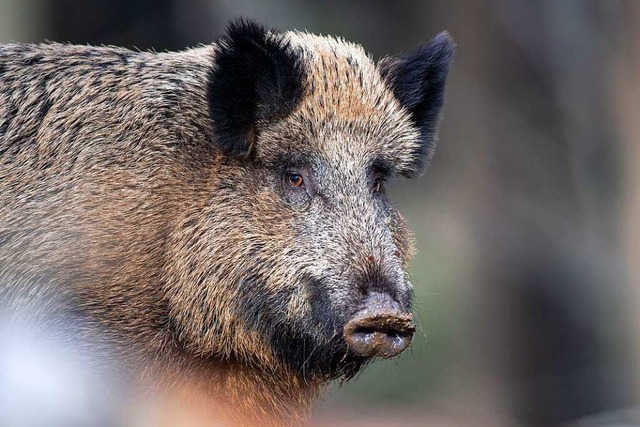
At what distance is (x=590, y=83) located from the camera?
986cm

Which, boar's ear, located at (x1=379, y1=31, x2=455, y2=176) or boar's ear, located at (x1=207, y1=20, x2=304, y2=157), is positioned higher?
boar's ear, located at (x1=379, y1=31, x2=455, y2=176)

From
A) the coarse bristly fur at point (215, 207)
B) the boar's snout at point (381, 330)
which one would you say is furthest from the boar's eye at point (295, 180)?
the boar's snout at point (381, 330)

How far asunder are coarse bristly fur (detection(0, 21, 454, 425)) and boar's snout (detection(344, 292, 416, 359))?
378 mm

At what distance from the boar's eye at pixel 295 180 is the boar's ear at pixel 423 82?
0.68m

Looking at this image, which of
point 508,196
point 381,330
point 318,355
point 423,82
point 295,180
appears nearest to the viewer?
point 381,330

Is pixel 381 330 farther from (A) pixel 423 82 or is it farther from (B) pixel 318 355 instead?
(A) pixel 423 82

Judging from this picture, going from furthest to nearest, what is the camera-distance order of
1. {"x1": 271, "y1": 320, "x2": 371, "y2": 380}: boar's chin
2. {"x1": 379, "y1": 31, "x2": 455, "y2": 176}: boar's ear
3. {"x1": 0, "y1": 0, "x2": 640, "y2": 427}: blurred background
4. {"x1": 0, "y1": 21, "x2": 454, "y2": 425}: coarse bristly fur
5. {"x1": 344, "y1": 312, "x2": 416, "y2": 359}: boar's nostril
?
1. {"x1": 0, "y1": 0, "x2": 640, "y2": 427}: blurred background
2. {"x1": 379, "y1": 31, "x2": 455, "y2": 176}: boar's ear
3. {"x1": 0, "y1": 21, "x2": 454, "y2": 425}: coarse bristly fur
4. {"x1": 271, "y1": 320, "x2": 371, "y2": 380}: boar's chin
5. {"x1": 344, "y1": 312, "x2": 416, "y2": 359}: boar's nostril

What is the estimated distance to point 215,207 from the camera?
5.12 metres

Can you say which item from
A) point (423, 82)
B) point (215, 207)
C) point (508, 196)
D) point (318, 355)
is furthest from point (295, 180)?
point (508, 196)

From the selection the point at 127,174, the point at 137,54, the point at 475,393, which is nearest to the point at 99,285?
the point at 127,174

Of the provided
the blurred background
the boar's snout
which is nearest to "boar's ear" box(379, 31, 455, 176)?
the boar's snout

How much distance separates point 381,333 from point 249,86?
1.37 metres

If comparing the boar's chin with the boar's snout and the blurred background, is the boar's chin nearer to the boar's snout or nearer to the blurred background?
the boar's snout

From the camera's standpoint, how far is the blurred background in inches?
373
